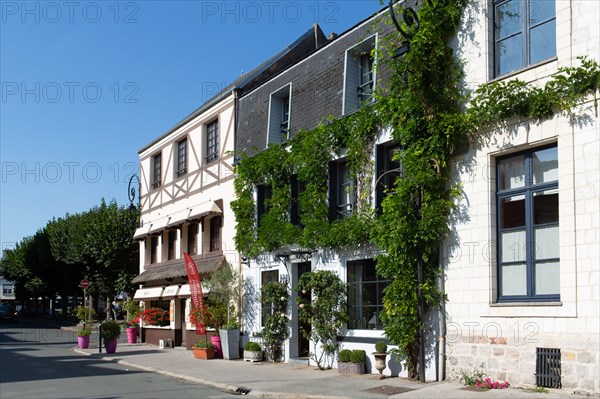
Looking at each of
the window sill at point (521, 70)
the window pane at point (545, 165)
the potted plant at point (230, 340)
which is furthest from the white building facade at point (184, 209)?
the window pane at point (545, 165)

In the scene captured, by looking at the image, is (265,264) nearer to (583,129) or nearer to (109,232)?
(583,129)

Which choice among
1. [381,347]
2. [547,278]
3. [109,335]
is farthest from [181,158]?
[547,278]

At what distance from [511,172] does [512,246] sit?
52.8 inches

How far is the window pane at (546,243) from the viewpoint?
1144 cm

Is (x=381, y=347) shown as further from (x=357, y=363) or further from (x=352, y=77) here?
(x=352, y=77)

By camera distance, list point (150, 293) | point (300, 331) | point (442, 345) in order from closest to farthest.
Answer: point (442, 345) → point (300, 331) → point (150, 293)

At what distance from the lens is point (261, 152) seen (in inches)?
778

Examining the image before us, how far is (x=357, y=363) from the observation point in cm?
1501

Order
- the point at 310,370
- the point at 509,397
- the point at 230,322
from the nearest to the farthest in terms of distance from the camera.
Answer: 1. the point at 509,397
2. the point at 310,370
3. the point at 230,322

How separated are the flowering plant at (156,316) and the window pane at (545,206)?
713 inches

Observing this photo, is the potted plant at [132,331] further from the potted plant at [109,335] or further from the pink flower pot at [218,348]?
the pink flower pot at [218,348]

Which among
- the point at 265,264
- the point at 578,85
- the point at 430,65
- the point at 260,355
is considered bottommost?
the point at 260,355

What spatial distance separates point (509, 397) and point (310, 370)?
642 cm

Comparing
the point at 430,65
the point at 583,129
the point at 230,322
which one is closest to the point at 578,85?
the point at 583,129
